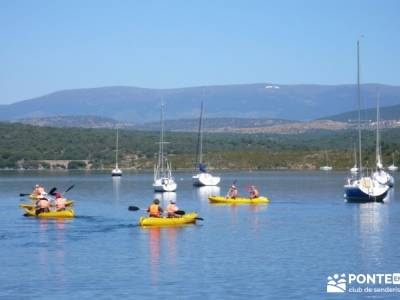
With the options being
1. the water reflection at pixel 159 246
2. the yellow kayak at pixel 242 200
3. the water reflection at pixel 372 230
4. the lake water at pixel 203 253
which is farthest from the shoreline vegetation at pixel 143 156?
the water reflection at pixel 159 246

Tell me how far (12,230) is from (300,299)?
26003mm

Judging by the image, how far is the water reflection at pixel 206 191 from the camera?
88.9 meters

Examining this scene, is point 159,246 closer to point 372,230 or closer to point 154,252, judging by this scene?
point 154,252

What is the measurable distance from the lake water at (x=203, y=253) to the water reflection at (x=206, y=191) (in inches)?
662

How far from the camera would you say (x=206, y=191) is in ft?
321

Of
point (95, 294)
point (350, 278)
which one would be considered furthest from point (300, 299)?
point (95, 294)

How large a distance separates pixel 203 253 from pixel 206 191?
54.4 meters

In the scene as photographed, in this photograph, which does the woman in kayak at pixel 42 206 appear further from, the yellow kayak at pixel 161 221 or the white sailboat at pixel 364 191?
the white sailboat at pixel 364 191

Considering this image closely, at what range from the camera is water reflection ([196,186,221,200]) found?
88.9 metres

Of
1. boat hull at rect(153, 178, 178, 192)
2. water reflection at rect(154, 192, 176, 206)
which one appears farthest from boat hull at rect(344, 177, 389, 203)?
boat hull at rect(153, 178, 178, 192)

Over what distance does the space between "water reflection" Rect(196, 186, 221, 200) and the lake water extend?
662 inches

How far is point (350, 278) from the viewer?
1421 inches

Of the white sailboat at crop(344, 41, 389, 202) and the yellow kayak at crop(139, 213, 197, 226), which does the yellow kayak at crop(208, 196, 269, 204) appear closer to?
the white sailboat at crop(344, 41, 389, 202)

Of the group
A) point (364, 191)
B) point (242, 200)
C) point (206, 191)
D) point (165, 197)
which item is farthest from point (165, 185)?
point (364, 191)
